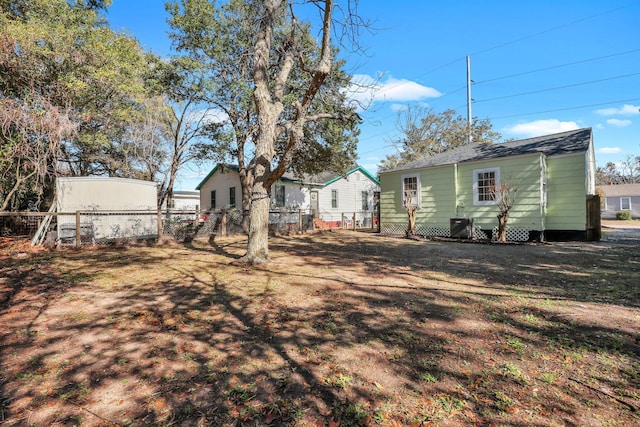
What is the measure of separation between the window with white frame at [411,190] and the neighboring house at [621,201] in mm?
28880

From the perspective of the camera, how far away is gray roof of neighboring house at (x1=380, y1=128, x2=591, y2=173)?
10523mm

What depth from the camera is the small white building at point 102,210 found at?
9570mm

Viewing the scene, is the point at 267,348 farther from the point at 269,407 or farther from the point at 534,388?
the point at 534,388

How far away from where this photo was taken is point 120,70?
413 inches

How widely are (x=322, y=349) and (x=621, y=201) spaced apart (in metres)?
43.4

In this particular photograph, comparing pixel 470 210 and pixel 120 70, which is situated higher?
pixel 120 70

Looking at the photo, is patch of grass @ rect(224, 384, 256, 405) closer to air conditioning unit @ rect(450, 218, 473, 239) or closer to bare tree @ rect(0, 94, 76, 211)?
bare tree @ rect(0, 94, 76, 211)

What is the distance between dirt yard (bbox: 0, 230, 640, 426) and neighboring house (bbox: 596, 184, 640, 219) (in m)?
35.8

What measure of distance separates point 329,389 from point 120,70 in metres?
12.7

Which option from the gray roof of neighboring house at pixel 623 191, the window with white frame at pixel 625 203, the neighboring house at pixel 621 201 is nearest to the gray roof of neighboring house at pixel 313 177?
the neighboring house at pixel 621 201

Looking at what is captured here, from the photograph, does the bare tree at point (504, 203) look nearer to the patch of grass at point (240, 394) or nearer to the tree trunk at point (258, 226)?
the tree trunk at point (258, 226)

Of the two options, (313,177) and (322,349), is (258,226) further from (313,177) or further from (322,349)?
(313,177)

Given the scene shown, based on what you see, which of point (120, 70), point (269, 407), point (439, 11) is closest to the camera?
point (269, 407)

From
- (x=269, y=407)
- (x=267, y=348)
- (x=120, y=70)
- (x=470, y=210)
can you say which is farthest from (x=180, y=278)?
(x=470, y=210)
